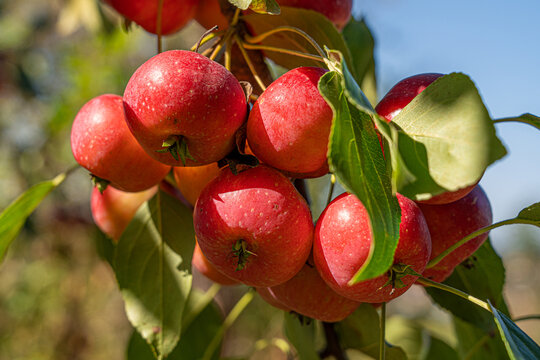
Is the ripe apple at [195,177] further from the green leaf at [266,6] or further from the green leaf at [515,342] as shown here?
the green leaf at [515,342]

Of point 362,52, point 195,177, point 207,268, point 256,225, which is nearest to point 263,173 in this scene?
point 256,225

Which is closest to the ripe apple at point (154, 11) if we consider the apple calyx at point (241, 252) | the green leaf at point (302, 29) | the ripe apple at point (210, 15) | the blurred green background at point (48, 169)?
the ripe apple at point (210, 15)

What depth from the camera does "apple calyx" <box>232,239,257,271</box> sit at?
51 cm

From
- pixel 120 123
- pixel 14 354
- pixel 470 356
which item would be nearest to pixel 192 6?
pixel 120 123

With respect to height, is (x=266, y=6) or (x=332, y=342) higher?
(x=266, y=6)

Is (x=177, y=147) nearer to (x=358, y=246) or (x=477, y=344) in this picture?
(x=358, y=246)

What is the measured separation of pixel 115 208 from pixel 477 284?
2.15ft

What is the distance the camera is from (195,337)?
3.30 ft

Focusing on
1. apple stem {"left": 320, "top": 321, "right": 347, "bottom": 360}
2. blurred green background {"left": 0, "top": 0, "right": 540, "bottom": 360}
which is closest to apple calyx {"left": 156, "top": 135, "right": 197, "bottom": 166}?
apple stem {"left": 320, "top": 321, "right": 347, "bottom": 360}

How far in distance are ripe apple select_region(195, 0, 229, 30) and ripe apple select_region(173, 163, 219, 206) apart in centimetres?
29

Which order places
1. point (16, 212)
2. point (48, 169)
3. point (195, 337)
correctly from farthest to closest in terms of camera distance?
point (48, 169) → point (195, 337) → point (16, 212)

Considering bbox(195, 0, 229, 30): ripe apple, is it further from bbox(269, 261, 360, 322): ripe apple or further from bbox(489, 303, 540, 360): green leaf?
bbox(489, 303, 540, 360): green leaf

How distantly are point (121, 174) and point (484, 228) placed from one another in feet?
1.58

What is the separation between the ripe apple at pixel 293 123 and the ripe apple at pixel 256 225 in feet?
0.10
